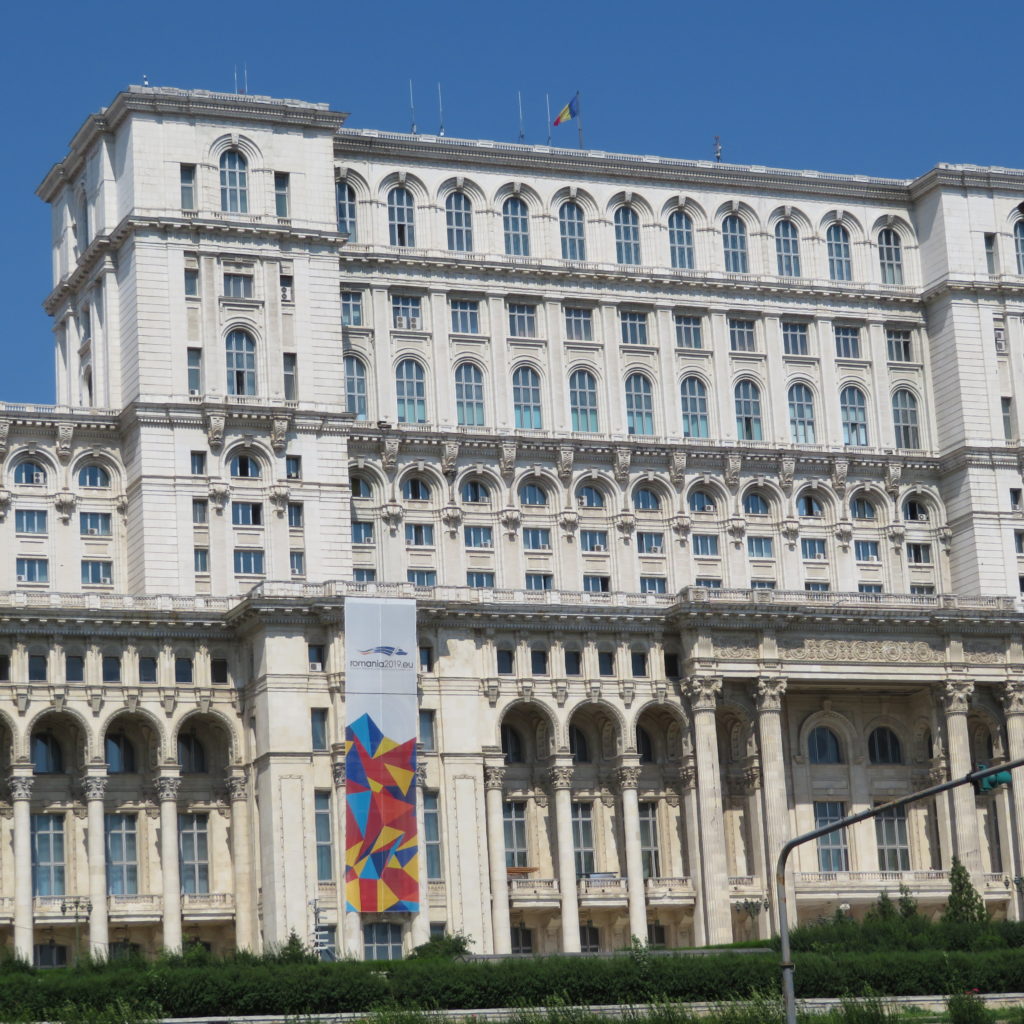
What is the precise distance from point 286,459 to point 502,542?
44.3ft

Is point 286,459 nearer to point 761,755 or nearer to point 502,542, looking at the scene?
point 502,542

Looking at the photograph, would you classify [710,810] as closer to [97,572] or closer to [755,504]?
[755,504]

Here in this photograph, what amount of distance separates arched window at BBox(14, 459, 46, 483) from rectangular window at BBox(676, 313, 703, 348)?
3732 cm

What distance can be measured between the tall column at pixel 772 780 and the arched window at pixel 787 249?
88.2ft

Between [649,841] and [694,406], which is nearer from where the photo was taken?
[649,841]

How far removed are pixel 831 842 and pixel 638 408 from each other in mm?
26506

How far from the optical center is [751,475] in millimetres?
138375

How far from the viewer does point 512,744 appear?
129500 mm

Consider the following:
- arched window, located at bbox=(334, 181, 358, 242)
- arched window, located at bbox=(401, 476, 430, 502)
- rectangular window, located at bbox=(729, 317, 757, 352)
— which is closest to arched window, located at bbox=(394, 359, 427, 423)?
arched window, located at bbox=(401, 476, 430, 502)

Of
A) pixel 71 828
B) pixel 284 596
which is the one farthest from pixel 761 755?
pixel 71 828

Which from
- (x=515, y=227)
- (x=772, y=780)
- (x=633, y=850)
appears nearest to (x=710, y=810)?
(x=772, y=780)

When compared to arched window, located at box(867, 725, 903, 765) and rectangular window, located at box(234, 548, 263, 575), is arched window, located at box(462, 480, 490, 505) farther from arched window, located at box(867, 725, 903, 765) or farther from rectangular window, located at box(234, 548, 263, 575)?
arched window, located at box(867, 725, 903, 765)

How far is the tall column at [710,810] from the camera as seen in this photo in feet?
410

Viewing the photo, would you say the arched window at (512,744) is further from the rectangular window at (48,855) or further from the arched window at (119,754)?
the rectangular window at (48,855)
